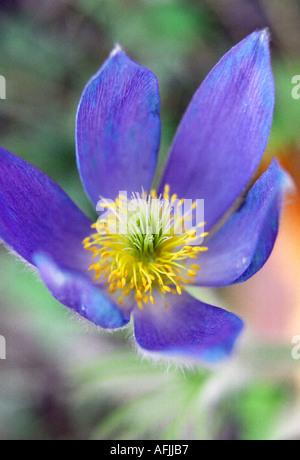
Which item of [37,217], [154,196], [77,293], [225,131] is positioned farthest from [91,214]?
[77,293]

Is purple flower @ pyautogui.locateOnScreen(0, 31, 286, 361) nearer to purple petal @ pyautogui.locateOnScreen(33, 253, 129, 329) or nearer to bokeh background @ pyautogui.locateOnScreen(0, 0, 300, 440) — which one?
purple petal @ pyautogui.locateOnScreen(33, 253, 129, 329)

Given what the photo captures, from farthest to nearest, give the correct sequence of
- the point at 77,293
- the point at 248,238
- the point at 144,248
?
the point at 144,248, the point at 248,238, the point at 77,293

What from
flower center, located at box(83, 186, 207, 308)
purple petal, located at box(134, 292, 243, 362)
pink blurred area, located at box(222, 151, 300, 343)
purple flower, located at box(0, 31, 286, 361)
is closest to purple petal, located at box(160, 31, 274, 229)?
purple flower, located at box(0, 31, 286, 361)

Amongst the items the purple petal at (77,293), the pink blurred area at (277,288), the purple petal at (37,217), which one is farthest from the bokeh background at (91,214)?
the purple petal at (77,293)

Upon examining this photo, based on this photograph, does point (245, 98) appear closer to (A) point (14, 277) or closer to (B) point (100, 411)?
(A) point (14, 277)

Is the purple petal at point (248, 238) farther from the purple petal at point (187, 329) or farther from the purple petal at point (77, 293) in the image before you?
the purple petal at point (77, 293)

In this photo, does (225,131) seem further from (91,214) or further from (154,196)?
(91,214)
